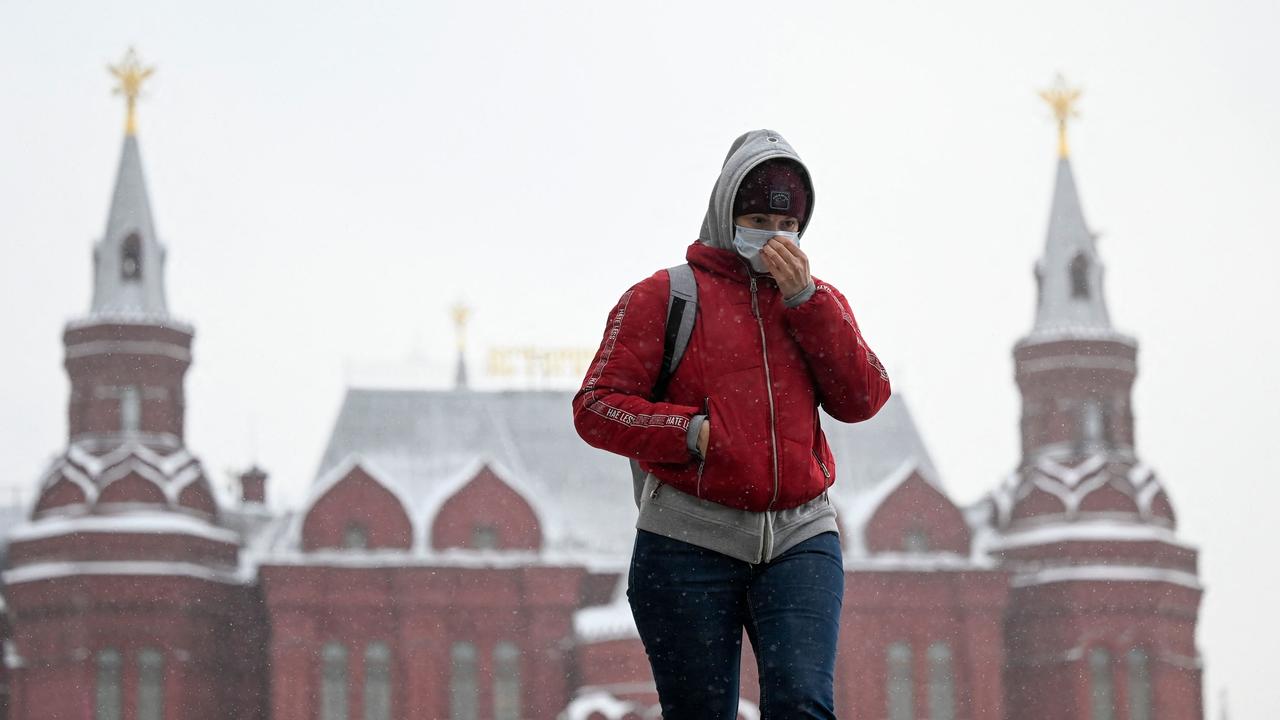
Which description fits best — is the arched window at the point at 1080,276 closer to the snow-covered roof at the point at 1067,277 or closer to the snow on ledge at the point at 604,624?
the snow-covered roof at the point at 1067,277

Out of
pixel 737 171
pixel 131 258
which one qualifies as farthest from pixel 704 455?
pixel 131 258

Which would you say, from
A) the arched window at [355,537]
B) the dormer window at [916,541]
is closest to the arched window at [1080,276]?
the dormer window at [916,541]

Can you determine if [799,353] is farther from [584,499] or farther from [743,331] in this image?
[584,499]

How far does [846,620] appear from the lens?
42656mm

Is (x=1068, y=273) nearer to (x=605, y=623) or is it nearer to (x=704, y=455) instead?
(x=605, y=623)

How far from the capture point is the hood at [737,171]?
4555 millimetres

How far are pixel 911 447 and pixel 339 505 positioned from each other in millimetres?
13384

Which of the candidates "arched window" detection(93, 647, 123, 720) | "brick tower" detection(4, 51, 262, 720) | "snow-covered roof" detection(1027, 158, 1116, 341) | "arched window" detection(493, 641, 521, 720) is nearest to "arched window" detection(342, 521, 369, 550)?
"brick tower" detection(4, 51, 262, 720)

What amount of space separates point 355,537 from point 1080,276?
Result: 58.1 ft

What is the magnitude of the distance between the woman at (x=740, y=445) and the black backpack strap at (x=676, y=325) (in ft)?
0.04

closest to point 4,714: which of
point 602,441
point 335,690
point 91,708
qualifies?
point 91,708

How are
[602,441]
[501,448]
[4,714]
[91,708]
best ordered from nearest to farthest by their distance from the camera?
[602,441], [91,708], [4,714], [501,448]

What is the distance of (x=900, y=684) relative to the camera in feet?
141

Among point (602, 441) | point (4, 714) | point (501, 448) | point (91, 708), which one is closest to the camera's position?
point (602, 441)
